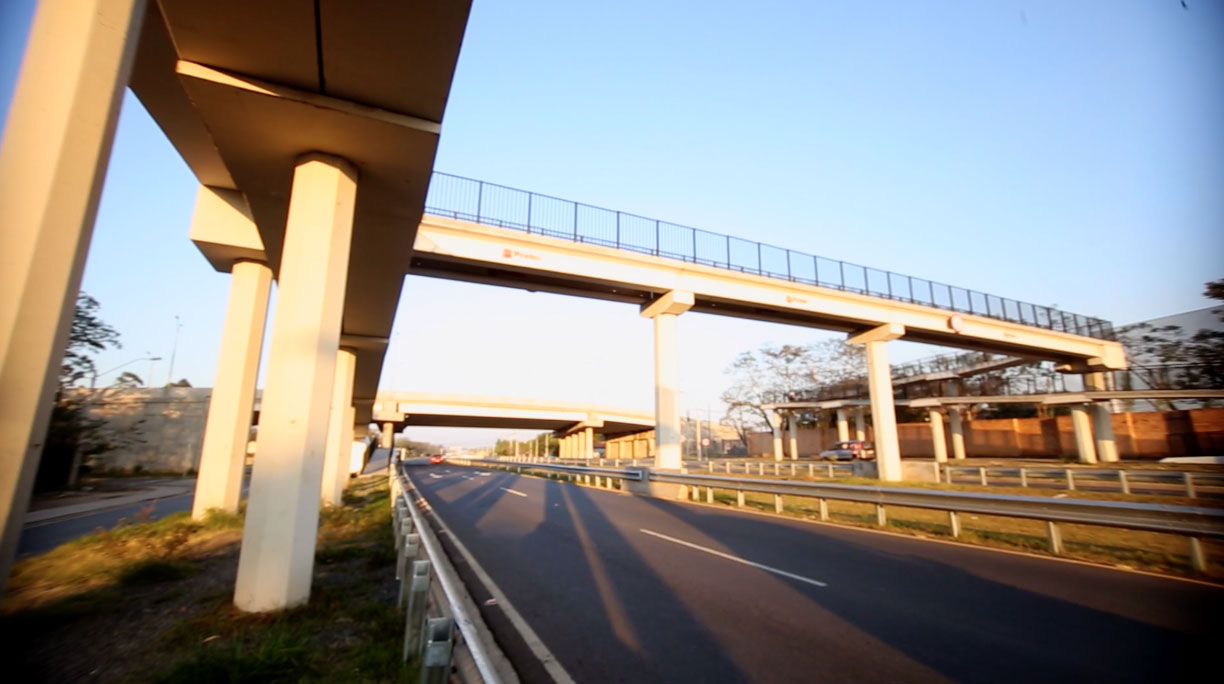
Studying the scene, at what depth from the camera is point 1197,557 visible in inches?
281

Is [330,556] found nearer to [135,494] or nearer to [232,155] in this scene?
[232,155]

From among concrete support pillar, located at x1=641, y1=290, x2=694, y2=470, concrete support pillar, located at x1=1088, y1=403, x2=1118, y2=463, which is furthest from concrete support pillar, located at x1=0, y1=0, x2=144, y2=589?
concrete support pillar, located at x1=1088, y1=403, x2=1118, y2=463

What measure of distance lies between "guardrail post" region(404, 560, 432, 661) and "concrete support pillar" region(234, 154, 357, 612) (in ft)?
7.81

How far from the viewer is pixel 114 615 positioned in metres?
5.68

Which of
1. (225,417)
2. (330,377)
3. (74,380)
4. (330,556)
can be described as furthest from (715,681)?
(74,380)

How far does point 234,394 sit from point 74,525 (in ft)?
25.6

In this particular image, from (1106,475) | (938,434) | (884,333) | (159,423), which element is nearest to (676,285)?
(884,333)

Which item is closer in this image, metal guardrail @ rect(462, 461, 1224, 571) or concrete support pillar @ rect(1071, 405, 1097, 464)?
metal guardrail @ rect(462, 461, 1224, 571)

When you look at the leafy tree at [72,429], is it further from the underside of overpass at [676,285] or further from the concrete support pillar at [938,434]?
the concrete support pillar at [938,434]

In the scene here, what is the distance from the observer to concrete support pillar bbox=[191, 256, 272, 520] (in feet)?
39.3

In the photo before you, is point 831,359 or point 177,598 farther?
point 831,359

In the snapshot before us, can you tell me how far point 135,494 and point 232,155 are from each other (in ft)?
89.3

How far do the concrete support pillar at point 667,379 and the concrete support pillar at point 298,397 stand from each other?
52.1 ft

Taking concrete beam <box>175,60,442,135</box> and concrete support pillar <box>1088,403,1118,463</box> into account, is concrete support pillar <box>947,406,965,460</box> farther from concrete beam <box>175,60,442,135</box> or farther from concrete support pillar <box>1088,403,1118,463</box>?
concrete beam <box>175,60,442,135</box>
